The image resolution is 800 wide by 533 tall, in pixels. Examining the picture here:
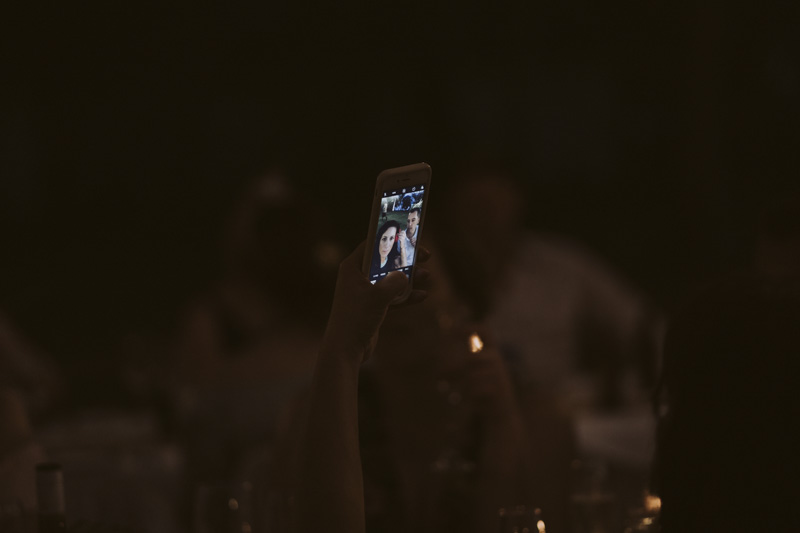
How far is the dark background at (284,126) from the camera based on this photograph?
19.4ft

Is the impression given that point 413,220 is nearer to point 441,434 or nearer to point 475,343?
point 475,343

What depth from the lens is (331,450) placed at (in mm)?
1085

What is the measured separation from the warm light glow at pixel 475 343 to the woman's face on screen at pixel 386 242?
519 mm

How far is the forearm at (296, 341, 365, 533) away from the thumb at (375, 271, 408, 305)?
69 millimetres

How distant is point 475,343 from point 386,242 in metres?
0.56

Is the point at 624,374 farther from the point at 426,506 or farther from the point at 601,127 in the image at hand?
the point at 601,127

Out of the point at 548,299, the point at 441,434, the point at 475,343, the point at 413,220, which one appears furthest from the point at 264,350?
the point at 413,220

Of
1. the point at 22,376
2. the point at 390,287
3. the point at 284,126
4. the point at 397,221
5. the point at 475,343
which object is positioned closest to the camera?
the point at 390,287

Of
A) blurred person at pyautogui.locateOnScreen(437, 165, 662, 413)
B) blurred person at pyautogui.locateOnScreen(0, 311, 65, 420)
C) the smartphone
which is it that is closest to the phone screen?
the smartphone

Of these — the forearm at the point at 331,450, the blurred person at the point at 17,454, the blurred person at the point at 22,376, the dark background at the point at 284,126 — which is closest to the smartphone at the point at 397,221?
the forearm at the point at 331,450

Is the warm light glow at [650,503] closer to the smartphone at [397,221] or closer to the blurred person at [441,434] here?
the blurred person at [441,434]

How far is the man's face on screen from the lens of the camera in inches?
46.6

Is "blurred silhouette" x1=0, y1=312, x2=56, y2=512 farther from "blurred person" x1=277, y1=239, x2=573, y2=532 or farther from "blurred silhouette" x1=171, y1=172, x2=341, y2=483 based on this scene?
"blurred silhouette" x1=171, y1=172, x2=341, y2=483

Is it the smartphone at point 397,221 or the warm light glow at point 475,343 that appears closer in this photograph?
the smartphone at point 397,221
